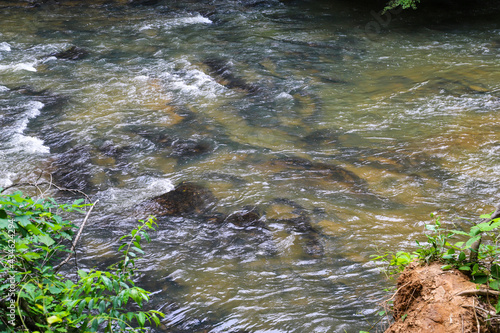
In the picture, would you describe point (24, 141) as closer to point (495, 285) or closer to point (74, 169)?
point (74, 169)

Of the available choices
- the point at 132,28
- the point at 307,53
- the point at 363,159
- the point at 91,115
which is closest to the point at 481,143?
the point at 363,159

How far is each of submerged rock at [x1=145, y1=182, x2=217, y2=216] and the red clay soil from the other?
2895mm

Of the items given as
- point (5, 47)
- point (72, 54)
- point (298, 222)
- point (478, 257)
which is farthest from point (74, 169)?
point (5, 47)

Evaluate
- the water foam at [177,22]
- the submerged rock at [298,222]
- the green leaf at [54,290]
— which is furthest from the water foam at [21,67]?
the green leaf at [54,290]

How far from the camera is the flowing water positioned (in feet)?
13.9

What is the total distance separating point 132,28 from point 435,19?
8948mm

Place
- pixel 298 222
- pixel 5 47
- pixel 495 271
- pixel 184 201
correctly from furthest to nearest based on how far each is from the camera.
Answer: pixel 5 47
pixel 184 201
pixel 298 222
pixel 495 271

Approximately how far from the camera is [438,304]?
265 centimetres

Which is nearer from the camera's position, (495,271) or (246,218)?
(495,271)

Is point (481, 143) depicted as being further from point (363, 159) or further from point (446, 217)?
point (446, 217)

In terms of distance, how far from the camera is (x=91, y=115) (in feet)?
26.7

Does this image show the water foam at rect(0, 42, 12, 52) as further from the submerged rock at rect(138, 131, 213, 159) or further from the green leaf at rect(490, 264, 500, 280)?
the green leaf at rect(490, 264, 500, 280)

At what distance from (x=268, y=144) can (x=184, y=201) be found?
1883 millimetres

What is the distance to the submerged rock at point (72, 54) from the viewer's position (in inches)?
442
